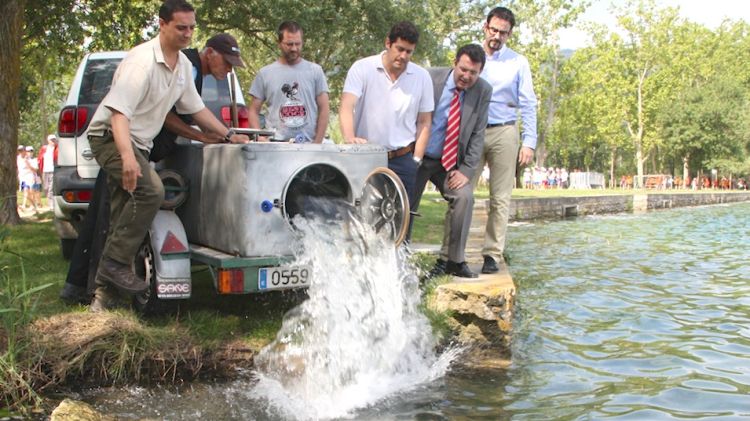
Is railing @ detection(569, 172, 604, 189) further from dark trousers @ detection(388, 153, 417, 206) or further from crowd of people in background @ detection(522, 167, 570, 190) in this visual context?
dark trousers @ detection(388, 153, 417, 206)

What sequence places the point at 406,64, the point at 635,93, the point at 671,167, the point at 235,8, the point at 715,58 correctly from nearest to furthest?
the point at 406,64, the point at 235,8, the point at 635,93, the point at 715,58, the point at 671,167

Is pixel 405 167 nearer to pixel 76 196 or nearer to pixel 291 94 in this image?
pixel 291 94

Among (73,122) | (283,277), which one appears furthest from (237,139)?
(73,122)

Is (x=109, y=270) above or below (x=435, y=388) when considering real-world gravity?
above

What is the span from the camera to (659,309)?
764 centimetres

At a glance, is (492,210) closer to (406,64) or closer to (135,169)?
(406,64)

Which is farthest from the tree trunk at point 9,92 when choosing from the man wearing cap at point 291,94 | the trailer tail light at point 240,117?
the man wearing cap at point 291,94

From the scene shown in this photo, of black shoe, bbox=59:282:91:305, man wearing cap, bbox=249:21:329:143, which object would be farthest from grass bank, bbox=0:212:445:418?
man wearing cap, bbox=249:21:329:143

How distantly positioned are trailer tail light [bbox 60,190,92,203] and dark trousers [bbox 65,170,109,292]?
183 centimetres

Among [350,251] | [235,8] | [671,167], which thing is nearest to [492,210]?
[350,251]

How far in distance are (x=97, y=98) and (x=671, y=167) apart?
259 feet

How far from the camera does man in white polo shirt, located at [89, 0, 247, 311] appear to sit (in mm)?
4859

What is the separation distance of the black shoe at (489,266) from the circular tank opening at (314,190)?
2.07 meters

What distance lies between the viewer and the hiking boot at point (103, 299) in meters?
5.27
